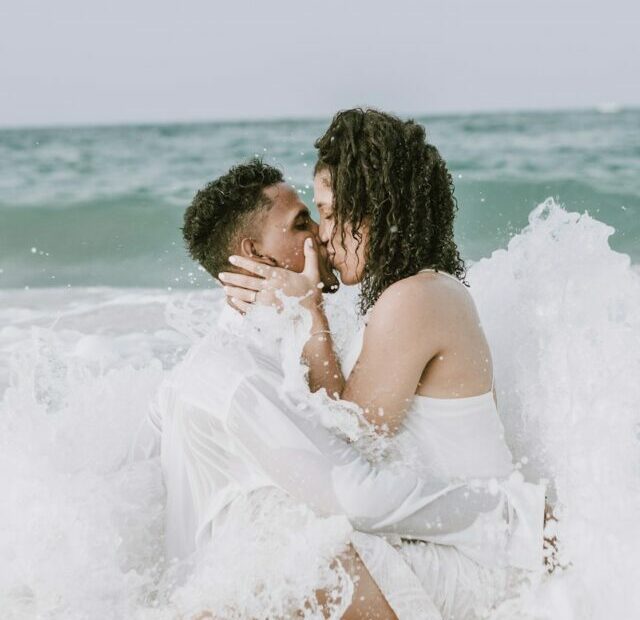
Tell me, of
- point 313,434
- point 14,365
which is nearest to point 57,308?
point 14,365

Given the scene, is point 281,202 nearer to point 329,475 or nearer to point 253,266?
point 253,266

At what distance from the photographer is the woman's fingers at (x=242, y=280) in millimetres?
3008

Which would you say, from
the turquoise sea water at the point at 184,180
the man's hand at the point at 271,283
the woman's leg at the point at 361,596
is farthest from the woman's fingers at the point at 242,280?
the turquoise sea water at the point at 184,180

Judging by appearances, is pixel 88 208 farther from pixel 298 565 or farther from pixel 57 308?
pixel 298 565

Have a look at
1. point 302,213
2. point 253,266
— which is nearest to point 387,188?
point 302,213

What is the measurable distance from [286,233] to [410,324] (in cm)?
63

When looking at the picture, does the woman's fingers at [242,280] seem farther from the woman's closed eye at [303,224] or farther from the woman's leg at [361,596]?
the woman's leg at [361,596]

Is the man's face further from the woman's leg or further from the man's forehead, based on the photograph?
the woman's leg

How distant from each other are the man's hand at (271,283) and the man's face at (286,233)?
2.4 inches

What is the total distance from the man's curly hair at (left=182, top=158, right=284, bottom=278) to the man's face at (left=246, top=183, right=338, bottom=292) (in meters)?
0.04

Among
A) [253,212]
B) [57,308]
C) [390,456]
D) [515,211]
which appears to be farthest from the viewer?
[515,211]

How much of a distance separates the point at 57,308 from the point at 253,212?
5.94 metres

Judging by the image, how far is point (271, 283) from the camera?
296 centimetres

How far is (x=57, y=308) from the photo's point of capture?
8.64 m
